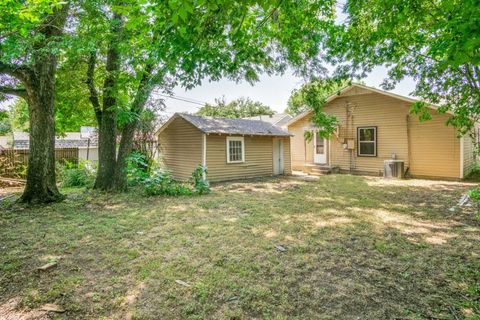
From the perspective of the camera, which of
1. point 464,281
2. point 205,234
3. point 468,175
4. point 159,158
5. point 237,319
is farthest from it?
point 159,158

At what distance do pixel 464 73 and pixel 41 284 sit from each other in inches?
361

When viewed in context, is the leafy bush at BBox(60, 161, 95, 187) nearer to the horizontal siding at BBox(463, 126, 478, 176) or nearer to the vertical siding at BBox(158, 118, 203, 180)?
the vertical siding at BBox(158, 118, 203, 180)

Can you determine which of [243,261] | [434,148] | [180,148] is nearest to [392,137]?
[434,148]

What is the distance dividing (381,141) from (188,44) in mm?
12152

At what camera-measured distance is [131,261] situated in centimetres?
361

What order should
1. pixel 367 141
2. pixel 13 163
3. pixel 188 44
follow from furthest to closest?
pixel 367 141
pixel 13 163
pixel 188 44

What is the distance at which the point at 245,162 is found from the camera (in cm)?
1258

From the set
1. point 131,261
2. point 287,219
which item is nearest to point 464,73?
point 287,219

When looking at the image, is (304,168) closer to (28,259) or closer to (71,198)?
(71,198)

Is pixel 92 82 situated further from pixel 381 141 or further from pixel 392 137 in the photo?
pixel 392 137

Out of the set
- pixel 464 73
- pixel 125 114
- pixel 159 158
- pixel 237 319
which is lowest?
pixel 237 319

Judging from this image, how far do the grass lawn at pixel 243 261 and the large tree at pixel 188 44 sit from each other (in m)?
2.41

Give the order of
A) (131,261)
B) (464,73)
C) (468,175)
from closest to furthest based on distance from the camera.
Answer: (131,261) → (464,73) → (468,175)

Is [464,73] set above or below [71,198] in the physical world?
above
